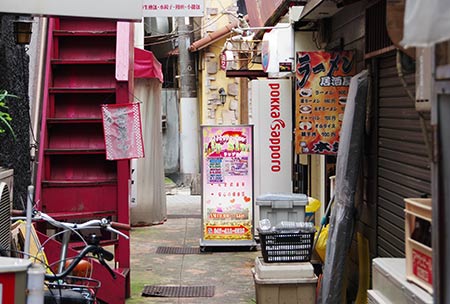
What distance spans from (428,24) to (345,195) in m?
4.98

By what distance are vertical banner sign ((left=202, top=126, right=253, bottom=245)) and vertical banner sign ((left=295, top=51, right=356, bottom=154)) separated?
12.0ft

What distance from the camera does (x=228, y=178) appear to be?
12.8 metres

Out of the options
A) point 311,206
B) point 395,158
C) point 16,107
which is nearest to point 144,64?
point 311,206

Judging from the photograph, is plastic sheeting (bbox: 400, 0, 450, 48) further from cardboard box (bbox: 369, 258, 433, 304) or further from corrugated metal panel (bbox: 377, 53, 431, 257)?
corrugated metal panel (bbox: 377, 53, 431, 257)

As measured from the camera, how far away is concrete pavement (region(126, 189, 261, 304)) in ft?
30.8

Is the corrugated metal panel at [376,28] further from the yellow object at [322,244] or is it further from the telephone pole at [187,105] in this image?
the telephone pole at [187,105]

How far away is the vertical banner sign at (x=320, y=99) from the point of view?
895 centimetres

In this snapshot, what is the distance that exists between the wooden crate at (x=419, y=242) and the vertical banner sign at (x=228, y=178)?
337 inches

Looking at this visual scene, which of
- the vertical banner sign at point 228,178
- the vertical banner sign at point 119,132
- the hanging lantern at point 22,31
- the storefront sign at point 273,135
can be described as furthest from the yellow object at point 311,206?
the hanging lantern at point 22,31

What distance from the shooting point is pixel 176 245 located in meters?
13.3

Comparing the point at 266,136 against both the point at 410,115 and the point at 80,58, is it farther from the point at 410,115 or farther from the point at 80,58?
the point at 410,115

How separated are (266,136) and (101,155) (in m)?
4.11

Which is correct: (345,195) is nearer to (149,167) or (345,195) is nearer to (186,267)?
(186,267)

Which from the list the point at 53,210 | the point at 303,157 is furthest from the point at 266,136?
the point at 53,210
